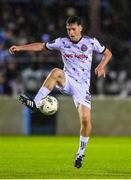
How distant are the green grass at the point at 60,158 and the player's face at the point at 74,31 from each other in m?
1.97

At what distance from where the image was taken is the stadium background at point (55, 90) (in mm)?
17625

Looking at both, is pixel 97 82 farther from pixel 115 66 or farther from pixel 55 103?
pixel 55 103

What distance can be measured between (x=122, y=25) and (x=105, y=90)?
302 centimetres

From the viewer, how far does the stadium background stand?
17.6 m

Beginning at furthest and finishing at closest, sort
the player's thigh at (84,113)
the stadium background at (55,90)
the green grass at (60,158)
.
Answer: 1. the stadium background at (55,90)
2. the player's thigh at (84,113)
3. the green grass at (60,158)

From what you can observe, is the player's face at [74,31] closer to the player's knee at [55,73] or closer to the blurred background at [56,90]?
the player's knee at [55,73]

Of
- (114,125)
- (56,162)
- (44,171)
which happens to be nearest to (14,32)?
(114,125)

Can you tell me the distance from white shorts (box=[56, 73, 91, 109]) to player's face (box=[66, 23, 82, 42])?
59 centimetres

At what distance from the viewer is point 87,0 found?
26484 millimetres

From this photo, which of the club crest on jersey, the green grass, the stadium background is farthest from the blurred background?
the club crest on jersey

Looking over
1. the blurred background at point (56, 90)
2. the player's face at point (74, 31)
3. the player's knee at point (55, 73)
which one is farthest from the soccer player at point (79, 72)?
the blurred background at point (56, 90)

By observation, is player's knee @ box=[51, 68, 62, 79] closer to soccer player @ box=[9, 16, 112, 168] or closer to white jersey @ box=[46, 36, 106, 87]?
soccer player @ box=[9, 16, 112, 168]

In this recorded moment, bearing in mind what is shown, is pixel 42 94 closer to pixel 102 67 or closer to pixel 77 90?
pixel 77 90

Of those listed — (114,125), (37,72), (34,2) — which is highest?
(34,2)
